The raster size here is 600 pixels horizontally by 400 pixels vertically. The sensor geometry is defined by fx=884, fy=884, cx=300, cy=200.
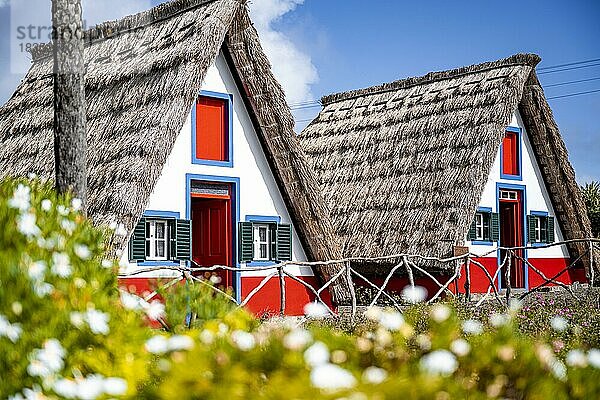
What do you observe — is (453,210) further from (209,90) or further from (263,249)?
(209,90)

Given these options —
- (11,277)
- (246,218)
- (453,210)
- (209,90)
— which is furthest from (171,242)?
(11,277)

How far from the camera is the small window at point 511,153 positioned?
17.6m

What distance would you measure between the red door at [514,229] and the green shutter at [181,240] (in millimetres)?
7685

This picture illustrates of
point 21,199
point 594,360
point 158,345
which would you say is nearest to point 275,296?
point 21,199

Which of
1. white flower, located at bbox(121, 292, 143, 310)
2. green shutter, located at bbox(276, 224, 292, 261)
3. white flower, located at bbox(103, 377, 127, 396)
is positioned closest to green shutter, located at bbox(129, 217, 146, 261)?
green shutter, located at bbox(276, 224, 292, 261)

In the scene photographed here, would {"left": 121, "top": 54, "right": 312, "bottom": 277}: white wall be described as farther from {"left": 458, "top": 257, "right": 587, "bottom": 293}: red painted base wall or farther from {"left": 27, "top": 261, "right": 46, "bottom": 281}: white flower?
{"left": 27, "top": 261, "right": 46, "bottom": 281}: white flower

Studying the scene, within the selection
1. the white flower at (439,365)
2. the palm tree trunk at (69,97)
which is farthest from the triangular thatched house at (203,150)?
the white flower at (439,365)

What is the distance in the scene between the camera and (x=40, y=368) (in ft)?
10.3

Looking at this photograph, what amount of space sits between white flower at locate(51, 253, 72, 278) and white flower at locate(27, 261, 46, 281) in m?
0.09

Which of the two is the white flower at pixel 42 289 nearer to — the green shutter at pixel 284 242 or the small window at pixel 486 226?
the green shutter at pixel 284 242

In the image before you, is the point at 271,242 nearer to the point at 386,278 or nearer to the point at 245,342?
the point at 386,278

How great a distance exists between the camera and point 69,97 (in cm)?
868

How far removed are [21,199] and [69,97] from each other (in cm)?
430

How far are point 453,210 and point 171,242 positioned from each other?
227 inches
